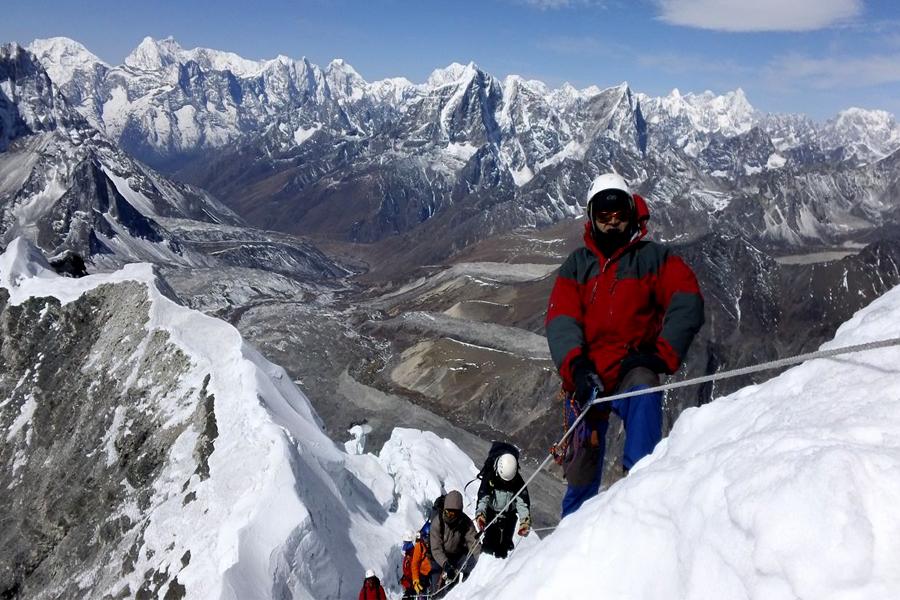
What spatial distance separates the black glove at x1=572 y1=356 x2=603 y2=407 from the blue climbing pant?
1.35 feet

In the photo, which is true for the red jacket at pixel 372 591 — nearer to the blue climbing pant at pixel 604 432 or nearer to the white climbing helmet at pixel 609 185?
the blue climbing pant at pixel 604 432

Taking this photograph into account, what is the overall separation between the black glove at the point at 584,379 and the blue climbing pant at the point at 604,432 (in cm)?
41

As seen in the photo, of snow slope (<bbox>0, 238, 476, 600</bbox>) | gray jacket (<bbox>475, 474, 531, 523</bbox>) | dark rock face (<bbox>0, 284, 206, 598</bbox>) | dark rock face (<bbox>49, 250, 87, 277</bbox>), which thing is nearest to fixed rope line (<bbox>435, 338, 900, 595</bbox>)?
gray jacket (<bbox>475, 474, 531, 523</bbox>)

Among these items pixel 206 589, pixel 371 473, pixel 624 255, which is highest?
pixel 624 255

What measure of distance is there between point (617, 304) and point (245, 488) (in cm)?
1579

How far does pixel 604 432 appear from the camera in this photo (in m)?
9.60

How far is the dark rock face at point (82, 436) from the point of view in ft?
78.3

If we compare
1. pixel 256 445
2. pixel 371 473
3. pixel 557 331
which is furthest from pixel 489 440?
pixel 557 331

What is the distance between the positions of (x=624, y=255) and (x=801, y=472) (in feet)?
15.2

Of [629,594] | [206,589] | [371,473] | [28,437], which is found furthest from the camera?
[28,437]

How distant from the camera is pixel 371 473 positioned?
97.1 ft

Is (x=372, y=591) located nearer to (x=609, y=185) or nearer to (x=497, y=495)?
(x=497, y=495)

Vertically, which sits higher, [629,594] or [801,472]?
[801,472]

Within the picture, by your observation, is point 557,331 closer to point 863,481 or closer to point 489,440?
point 863,481
